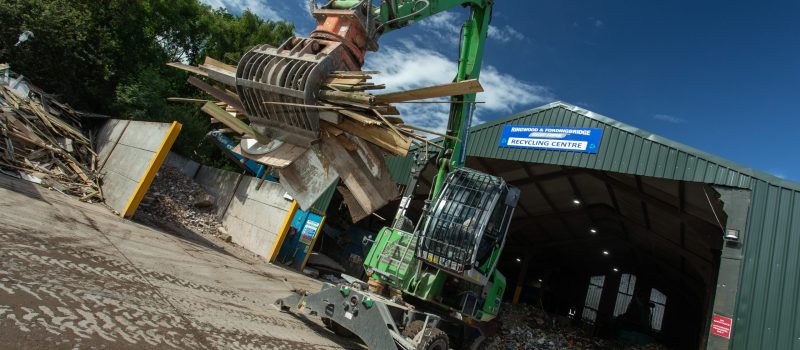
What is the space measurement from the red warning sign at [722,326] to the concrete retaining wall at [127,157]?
12145 millimetres

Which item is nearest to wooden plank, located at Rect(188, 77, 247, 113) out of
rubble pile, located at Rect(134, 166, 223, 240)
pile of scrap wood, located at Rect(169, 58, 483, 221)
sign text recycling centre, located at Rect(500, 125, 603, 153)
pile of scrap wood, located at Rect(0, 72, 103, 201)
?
pile of scrap wood, located at Rect(169, 58, 483, 221)

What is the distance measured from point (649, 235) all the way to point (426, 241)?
13.9 m

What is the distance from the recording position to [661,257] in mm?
18906

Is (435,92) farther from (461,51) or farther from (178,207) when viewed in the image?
(178,207)

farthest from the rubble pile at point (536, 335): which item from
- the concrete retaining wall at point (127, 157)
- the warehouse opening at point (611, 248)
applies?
the concrete retaining wall at point (127, 157)

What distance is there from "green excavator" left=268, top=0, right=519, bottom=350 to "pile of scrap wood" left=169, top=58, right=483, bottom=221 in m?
0.23

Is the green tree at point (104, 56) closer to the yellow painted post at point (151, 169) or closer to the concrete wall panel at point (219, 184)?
the concrete wall panel at point (219, 184)

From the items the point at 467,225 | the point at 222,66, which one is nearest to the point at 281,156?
the point at 222,66

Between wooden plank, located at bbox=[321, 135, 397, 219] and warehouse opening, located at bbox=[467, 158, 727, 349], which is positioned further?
warehouse opening, located at bbox=[467, 158, 727, 349]

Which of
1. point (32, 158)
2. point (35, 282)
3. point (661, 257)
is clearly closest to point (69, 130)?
point (32, 158)

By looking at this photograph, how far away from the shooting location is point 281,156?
4750 millimetres

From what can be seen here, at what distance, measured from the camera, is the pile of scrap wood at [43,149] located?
11289 mm

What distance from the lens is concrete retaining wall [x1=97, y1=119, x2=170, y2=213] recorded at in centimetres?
1125

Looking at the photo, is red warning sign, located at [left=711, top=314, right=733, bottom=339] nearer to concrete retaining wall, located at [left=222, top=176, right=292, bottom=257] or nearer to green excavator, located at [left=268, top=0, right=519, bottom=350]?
green excavator, located at [left=268, top=0, right=519, bottom=350]
